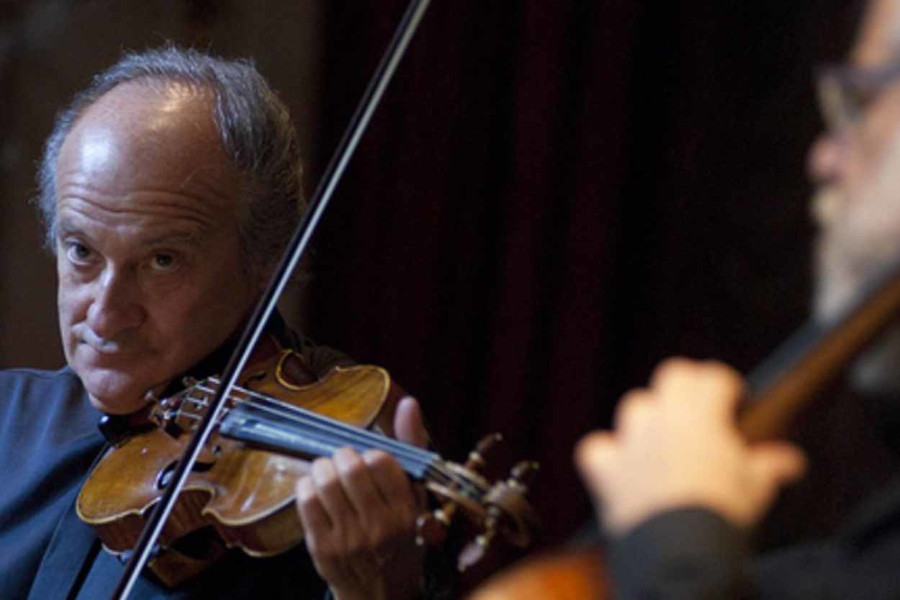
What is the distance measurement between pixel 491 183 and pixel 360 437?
37.6 inches

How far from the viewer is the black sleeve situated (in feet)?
1.98

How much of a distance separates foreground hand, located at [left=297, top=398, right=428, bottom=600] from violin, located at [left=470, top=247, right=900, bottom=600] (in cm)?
45

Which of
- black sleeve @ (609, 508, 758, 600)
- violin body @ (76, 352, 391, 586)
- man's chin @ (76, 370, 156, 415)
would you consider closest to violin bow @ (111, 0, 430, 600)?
violin body @ (76, 352, 391, 586)

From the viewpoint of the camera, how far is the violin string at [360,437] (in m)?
1.03

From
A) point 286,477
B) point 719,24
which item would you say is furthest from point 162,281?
point 719,24

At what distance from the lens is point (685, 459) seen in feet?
2.04

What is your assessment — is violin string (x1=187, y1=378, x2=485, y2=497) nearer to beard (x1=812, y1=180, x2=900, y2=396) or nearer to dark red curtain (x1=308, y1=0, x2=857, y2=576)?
dark red curtain (x1=308, y1=0, x2=857, y2=576)

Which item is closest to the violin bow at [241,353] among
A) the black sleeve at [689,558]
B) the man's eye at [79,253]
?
the man's eye at [79,253]

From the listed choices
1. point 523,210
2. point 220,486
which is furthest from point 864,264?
point 523,210

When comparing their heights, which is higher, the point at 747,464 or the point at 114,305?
the point at 747,464

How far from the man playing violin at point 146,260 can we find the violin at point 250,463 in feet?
0.14

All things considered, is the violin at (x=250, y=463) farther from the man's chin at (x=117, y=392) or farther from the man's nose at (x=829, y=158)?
the man's nose at (x=829, y=158)

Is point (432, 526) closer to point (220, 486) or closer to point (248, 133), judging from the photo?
A: point (220, 486)

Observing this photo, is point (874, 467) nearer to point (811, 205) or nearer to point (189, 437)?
point (811, 205)
